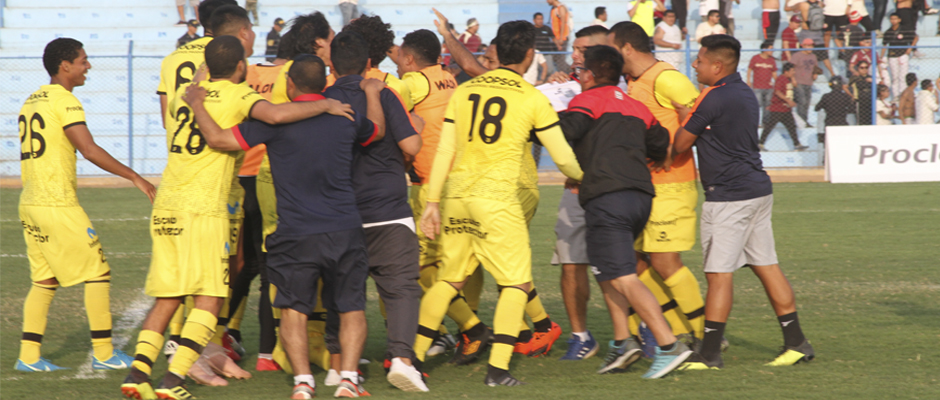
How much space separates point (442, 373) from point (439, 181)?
1234mm

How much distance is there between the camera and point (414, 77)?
5789 millimetres

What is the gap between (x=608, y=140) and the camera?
5.00 metres

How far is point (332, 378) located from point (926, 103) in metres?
17.1

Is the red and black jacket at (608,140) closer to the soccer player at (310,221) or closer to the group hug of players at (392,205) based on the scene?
the group hug of players at (392,205)

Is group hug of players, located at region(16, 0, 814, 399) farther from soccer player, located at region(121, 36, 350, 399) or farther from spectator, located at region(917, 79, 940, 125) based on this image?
spectator, located at region(917, 79, 940, 125)

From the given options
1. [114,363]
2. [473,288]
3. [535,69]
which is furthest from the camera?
[535,69]

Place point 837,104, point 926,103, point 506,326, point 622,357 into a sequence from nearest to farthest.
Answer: point 506,326
point 622,357
point 837,104
point 926,103

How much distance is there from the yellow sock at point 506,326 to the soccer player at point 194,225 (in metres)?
1.39

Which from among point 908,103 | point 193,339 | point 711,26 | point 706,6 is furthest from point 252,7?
point 193,339

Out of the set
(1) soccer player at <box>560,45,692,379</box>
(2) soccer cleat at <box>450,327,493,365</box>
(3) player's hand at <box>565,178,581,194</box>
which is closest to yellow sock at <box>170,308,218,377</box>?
(2) soccer cleat at <box>450,327,493,365</box>

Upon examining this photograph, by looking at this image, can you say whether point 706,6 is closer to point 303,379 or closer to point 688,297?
point 688,297

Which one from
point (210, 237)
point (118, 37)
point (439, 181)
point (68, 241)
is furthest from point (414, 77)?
point (118, 37)

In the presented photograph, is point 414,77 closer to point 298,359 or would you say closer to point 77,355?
point 298,359

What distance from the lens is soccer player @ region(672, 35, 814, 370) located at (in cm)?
511
